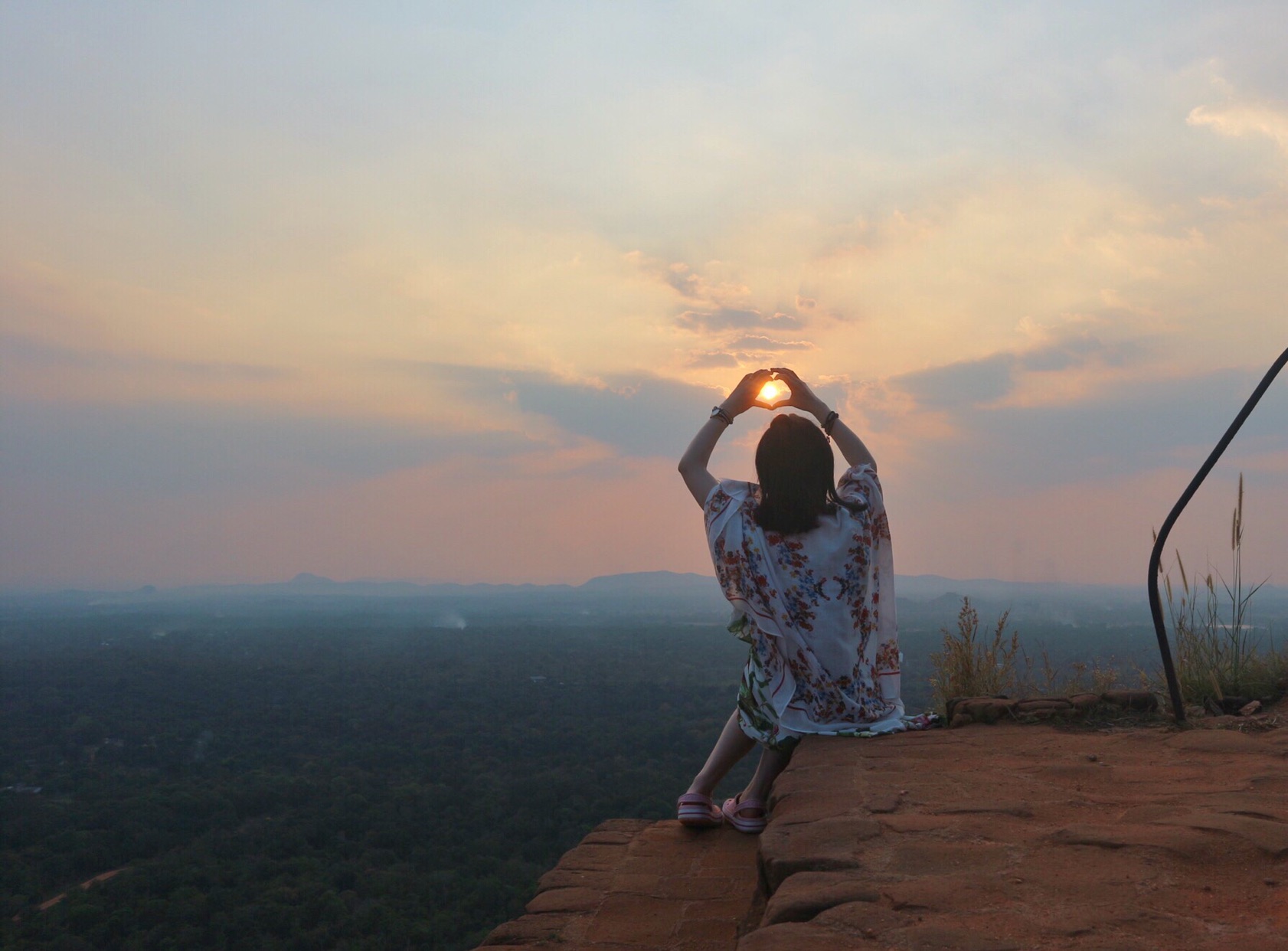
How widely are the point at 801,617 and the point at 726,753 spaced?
1.89 feet

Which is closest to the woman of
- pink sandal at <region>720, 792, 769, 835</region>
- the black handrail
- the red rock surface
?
pink sandal at <region>720, 792, 769, 835</region>

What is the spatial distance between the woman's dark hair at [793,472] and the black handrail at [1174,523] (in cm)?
147

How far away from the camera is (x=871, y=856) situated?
178 centimetres

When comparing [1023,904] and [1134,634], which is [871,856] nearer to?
[1023,904]

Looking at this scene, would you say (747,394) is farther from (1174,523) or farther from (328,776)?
(328,776)

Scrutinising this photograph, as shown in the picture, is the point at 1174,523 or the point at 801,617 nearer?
the point at 801,617

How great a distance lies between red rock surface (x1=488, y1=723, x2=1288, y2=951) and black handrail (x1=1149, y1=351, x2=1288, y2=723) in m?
0.22

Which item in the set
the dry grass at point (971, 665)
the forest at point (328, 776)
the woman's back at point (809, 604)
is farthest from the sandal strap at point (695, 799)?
the forest at point (328, 776)

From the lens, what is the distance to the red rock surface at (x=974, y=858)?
1405 millimetres

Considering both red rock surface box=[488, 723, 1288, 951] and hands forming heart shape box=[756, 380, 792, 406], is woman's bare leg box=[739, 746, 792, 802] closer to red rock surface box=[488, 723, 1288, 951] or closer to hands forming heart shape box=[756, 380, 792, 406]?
red rock surface box=[488, 723, 1288, 951]

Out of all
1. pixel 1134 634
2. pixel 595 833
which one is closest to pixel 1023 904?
pixel 595 833

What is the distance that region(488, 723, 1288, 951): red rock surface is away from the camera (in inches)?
55.3

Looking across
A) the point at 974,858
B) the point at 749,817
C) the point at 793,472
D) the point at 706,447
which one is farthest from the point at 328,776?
the point at 974,858

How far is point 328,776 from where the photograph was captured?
30797 millimetres
